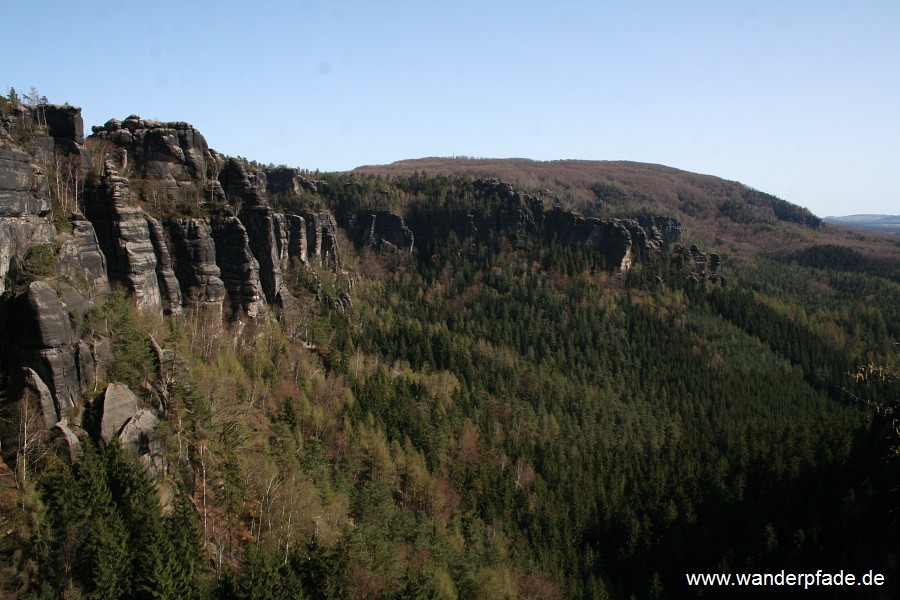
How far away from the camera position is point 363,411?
77.1 meters

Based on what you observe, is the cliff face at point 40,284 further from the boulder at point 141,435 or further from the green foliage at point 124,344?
the boulder at point 141,435

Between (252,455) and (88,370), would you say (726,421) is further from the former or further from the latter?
(88,370)

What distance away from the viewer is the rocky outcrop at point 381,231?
154375 millimetres

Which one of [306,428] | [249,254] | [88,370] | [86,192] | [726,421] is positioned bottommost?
[726,421]

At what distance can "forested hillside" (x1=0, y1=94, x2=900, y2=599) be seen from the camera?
121 feet

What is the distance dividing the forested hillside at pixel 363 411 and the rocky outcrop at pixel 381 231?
16.3ft

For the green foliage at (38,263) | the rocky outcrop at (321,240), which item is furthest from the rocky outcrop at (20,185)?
the rocky outcrop at (321,240)

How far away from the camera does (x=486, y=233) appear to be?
15962 centimetres

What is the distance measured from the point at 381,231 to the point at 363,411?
8488cm

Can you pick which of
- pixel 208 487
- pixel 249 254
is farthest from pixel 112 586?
pixel 249 254

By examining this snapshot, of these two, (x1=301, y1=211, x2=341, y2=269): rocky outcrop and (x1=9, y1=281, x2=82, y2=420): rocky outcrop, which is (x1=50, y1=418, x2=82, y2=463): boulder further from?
(x1=301, y1=211, x2=341, y2=269): rocky outcrop

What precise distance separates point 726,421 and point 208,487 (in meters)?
86.8

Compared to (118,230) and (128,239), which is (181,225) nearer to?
(128,239)

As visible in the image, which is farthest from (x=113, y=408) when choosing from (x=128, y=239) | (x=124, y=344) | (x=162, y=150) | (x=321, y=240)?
(x=321, y=240)
